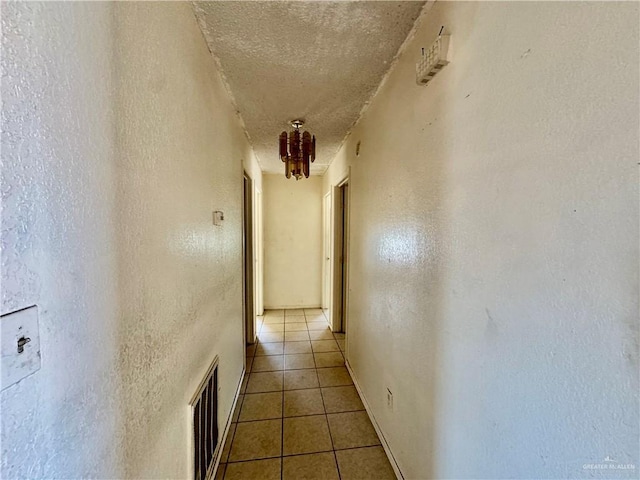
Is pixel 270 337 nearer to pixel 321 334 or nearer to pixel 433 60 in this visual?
pixel 321 334

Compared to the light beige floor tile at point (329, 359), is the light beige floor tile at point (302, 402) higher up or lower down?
lower down

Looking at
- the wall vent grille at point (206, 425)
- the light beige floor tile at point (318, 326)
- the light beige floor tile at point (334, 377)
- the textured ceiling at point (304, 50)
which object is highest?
the textured ceiling at point (304, 50)

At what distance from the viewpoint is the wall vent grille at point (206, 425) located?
4.19ft

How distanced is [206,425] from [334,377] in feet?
4.72

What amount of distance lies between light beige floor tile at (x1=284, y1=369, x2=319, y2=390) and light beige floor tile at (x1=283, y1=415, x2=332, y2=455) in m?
0.41

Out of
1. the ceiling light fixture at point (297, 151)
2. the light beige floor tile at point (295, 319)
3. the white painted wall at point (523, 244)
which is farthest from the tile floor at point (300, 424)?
the ceiling light fixture at point (297, 151)

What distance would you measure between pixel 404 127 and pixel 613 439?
136 centimetres

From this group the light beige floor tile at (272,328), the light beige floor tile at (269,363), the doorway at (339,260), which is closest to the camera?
the light beige floor tile at (269,363)

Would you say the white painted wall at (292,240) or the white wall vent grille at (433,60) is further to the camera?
the white painted wall at (292,240)

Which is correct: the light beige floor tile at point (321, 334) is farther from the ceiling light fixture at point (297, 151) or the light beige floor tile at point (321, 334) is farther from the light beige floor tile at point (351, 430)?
the ceiling light fixture at point (297, 151)

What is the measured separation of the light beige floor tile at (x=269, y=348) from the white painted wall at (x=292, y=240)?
141cm

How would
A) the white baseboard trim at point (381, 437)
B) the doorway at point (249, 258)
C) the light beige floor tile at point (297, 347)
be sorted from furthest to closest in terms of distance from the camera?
the light beige floor tile at point (297, 347) < the doorway at point (249, 258) < the white baseboard trim at point (381, 437)

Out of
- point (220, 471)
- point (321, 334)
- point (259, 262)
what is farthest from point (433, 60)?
point (259, 262)

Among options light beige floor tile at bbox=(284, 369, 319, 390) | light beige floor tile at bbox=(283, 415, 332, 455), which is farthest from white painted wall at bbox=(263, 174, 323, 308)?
light beige floor tile at bbox=(283, 415, 332, 455)
